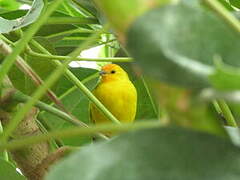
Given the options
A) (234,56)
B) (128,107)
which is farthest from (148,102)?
(234,56)

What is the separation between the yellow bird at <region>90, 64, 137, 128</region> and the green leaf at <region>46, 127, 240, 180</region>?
4.31ft

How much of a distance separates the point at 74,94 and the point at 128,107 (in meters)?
0.64

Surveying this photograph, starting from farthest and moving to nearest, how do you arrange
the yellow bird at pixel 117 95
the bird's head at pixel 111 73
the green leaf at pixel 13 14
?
the bird's head at pixel 111 73 < the yellow bird at pixel 117 95 < the green leaf at pixel 13 14

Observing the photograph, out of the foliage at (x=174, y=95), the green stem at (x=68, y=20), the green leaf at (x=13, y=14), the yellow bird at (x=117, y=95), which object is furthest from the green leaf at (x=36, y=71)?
the yellow bird at (x=117, y=95)

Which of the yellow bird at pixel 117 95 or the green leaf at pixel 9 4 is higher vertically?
the green leaf at pixel 9 4

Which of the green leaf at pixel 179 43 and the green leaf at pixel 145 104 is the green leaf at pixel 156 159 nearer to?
the green leaf at pixel 179 43

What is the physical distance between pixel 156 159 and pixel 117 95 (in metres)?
1.56

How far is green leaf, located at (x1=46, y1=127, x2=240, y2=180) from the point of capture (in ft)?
1.00

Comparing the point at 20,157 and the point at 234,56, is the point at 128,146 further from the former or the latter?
the point at 20,157

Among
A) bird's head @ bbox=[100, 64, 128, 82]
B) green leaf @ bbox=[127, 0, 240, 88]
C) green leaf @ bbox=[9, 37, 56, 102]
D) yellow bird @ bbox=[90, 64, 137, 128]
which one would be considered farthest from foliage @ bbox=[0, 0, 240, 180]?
bird's head @ bbox=[100, 64, 128, 82]

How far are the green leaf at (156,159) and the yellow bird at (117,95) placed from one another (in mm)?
1314

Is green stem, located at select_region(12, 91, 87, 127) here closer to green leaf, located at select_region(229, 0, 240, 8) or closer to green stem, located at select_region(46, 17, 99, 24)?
green stem, located at select_region(46, 17, 99, 24)

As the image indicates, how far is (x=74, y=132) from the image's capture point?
0.33 m

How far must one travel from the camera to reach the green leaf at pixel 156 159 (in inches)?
12.0
